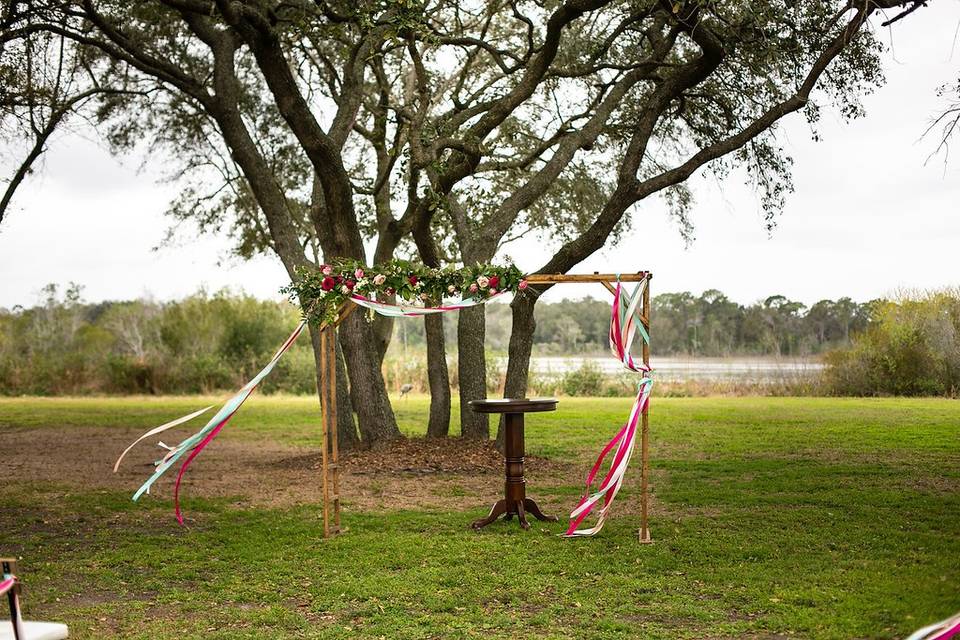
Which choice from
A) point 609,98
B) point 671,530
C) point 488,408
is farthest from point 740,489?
point 609,98

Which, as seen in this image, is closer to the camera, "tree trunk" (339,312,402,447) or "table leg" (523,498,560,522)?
"table leg" (523,498,560,522)

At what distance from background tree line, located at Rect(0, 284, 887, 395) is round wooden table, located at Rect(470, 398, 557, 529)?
49.3 feet

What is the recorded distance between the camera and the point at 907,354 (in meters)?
22.8

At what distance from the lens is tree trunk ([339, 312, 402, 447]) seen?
42.5ft

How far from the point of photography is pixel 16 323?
28578 mm

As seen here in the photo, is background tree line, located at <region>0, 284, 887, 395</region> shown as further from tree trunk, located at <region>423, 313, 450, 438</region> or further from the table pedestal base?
the table pedestal base

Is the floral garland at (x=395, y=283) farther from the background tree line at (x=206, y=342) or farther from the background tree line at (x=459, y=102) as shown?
the background tree line at (x=206, y=342)

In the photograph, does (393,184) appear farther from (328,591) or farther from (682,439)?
(328,591)

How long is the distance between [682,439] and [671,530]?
7803 millimetres

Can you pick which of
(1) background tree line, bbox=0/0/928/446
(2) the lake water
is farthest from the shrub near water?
(1) background tree line, bbox=0/0/928/446

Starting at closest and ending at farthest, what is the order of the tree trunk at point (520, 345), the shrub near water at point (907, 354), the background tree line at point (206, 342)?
the tree trunk at point (520, 345), the shrub near water at point (907, 354), the background tree line at point (206, 342)

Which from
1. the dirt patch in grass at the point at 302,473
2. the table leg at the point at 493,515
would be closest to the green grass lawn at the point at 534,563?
the table leg at the point at 493,515

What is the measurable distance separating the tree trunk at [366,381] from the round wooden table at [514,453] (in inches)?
186

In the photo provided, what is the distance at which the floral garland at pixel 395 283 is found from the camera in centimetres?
800
